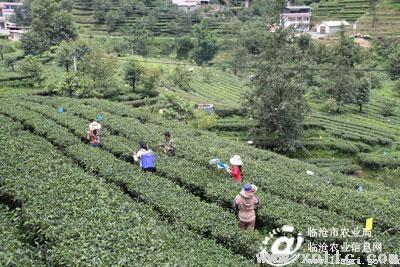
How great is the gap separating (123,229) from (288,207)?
454 cm

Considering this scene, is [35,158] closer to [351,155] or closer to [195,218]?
[195,218]

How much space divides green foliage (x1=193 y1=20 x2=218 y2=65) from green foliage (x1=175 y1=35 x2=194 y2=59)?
1675 mm

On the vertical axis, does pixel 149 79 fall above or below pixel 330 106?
above

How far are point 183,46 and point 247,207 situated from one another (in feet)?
220

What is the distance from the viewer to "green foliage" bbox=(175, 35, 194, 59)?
7416 centimetres

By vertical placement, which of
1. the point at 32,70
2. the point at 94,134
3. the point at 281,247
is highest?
the point at 94,134

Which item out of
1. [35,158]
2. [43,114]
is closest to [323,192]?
[35,158]

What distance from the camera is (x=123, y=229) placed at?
8.59m

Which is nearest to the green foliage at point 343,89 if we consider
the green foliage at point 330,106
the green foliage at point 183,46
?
the green foliage at point 330,106

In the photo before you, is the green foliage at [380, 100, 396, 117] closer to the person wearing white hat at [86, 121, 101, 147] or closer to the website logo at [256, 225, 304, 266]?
the person wearing white hat at [86, 121, 101, 147]

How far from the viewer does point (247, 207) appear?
9.98 m

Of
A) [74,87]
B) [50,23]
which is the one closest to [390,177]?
[74,87]

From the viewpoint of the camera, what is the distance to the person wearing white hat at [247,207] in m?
9.90

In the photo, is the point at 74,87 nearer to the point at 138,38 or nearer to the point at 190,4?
the point at 138,38
